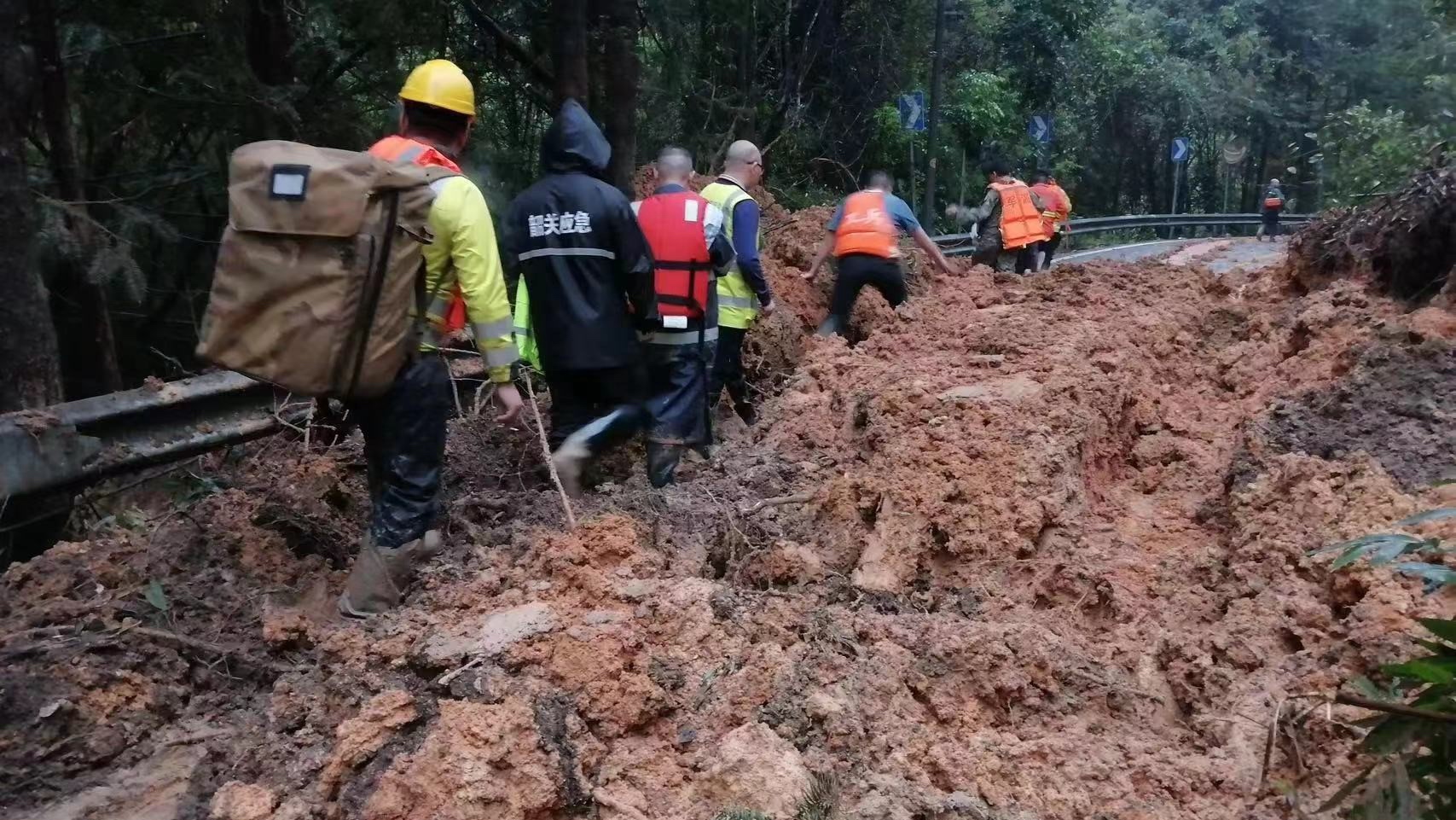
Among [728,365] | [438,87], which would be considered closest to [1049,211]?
[728,365]

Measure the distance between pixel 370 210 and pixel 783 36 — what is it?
641 inches

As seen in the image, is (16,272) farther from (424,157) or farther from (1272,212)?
(1272,212)

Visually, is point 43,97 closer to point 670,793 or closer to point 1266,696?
point 670,793

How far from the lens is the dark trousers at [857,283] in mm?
8078

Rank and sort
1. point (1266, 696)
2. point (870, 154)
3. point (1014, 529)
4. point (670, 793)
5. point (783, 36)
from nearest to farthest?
point (670, 793) < point (1266, 696) < point (1014, 529) < point (783, 36) < point (870, 154)

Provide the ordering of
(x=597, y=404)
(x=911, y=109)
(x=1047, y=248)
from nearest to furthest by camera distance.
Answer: (x=597, y=404) < (x=1047, y=248) < (x=911, y=109)

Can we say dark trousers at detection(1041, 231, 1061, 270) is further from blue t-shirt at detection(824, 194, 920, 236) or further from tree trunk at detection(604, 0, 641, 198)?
tree trunk at detection(604, 0, 641, 198)

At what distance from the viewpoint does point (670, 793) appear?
9.02 feet

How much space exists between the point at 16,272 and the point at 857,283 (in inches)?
210

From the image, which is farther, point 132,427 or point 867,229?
point 867,229

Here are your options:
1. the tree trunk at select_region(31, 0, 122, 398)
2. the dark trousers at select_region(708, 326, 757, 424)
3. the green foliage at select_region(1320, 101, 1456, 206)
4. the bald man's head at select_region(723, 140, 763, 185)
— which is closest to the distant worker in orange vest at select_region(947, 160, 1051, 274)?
the dark trousers at select_region(708, 326, 757, 424)

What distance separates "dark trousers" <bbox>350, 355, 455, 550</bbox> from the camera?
3.95 m

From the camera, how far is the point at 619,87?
10.3m

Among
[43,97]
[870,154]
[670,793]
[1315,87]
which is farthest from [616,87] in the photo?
[1315,87]
